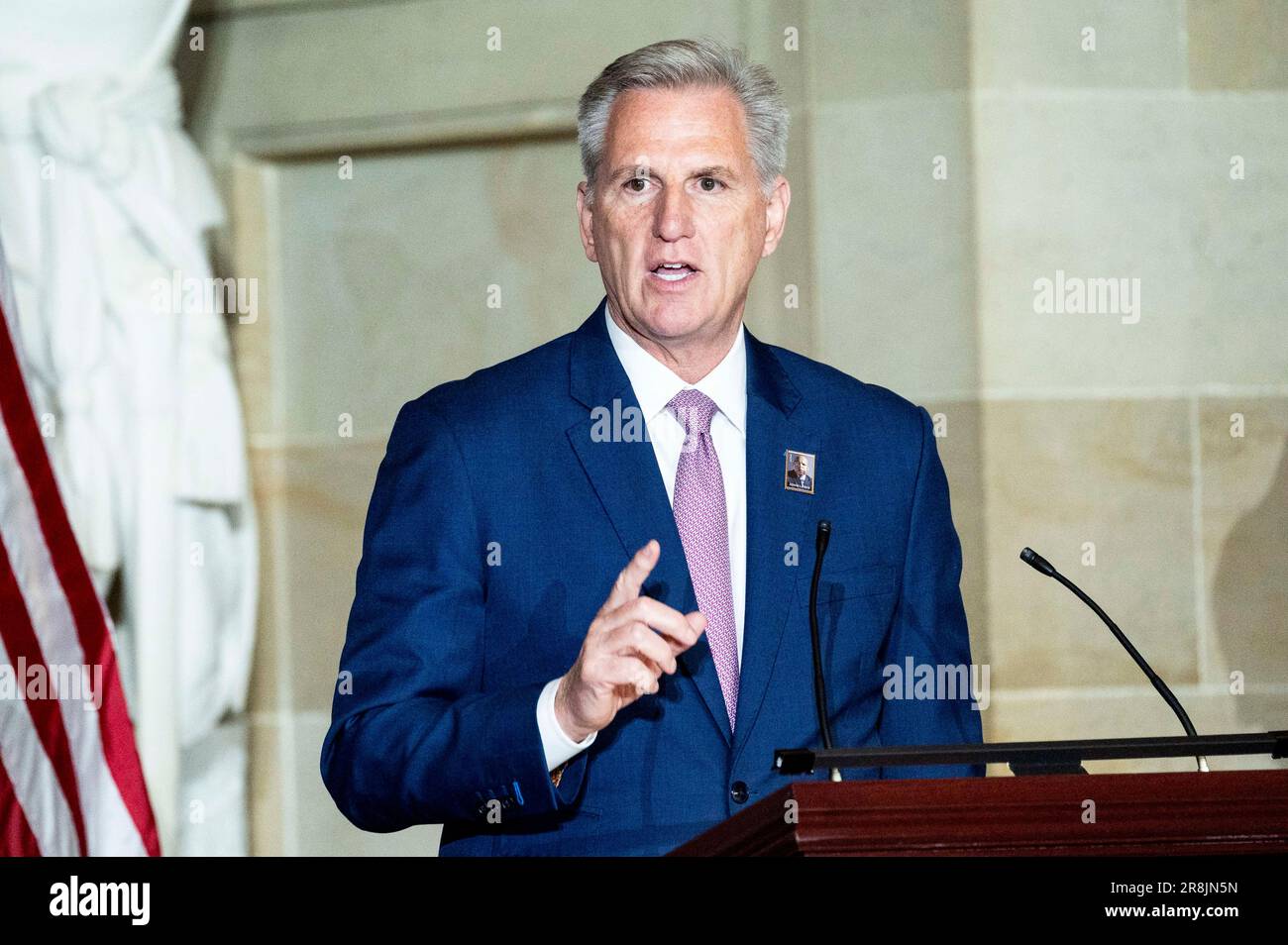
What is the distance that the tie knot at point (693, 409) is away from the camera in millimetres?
2857

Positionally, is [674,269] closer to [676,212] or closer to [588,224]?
[676,212]

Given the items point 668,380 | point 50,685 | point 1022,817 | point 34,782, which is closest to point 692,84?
point 668,380

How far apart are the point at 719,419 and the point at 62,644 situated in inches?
79.7

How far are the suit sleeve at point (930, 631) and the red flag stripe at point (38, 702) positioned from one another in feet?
7.14

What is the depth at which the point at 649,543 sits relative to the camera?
2.40 metres

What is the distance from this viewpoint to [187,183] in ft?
15.8

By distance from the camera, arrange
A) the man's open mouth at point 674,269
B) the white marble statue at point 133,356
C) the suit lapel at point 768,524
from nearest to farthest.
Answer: the suit lapel at point 768,524 → the man's open mouth at point 674,269 → the white marble statue at point 133,356

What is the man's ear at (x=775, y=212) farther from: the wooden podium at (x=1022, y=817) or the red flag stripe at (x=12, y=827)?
the red flag stripe at (x=12, y=827)

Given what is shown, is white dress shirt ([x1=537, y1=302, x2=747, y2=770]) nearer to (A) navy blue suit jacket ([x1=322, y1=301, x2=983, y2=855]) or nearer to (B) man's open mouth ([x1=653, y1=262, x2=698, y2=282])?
(A) navy blue suit jacket ([x1=322, y1=301, x2=983, y2=855])

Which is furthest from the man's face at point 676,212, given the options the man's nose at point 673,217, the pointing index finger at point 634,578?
the pointing index finger at point 634,578

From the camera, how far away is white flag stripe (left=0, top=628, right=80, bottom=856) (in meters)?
3.84

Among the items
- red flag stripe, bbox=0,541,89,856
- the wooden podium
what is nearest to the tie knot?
the wooden podium
